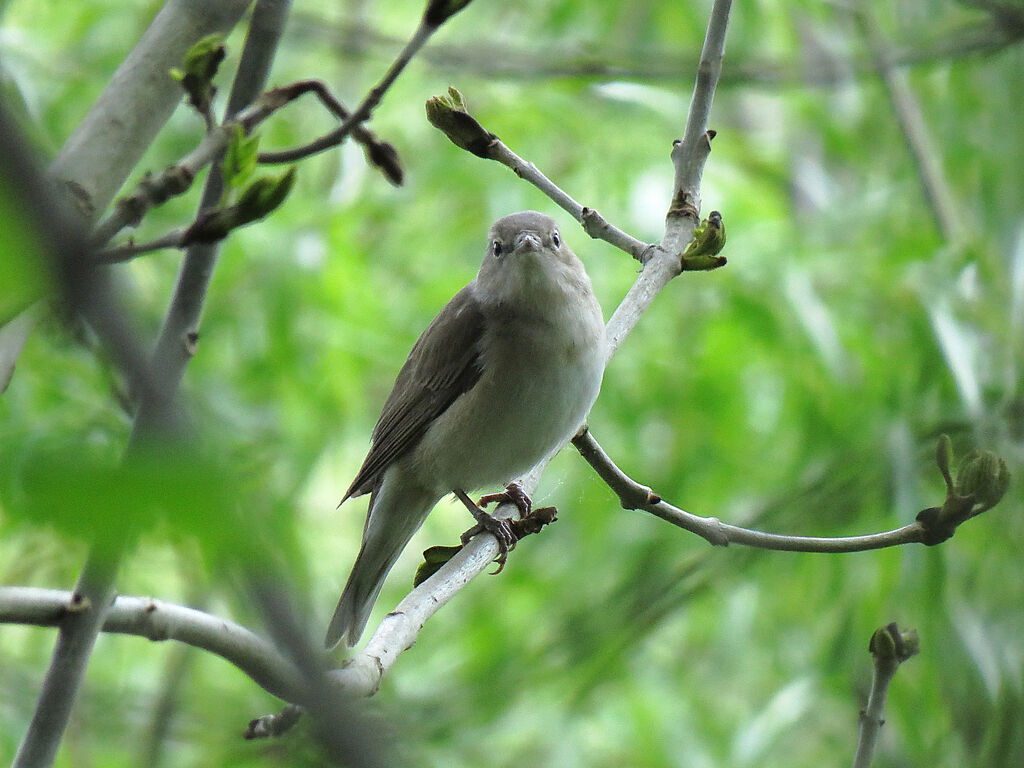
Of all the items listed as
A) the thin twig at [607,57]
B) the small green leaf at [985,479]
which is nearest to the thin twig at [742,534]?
the small green leaf at [985,479]

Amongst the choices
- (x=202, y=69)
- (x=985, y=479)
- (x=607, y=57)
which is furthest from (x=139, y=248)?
(x=607, y=57)

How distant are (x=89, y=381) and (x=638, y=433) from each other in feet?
7.09

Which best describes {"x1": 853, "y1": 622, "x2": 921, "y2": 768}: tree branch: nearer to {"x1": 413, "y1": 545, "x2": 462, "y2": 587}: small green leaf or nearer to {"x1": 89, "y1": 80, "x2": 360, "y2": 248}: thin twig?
{"x1": 413, "y1": 545, "x2": 462, "y2": 587}: small green leaf

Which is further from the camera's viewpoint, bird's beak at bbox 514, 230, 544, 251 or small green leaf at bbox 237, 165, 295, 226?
bird's beak at bbox 514, 230, 544, 251

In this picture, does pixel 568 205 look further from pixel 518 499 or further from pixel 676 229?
pixel 518 499

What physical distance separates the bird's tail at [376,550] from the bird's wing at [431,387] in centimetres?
10

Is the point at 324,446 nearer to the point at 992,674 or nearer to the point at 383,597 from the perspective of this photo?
the point at 383,597

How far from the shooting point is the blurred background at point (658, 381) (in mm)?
3316

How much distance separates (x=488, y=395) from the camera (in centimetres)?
328

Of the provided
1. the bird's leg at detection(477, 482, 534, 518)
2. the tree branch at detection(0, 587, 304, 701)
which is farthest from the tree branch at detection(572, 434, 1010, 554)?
the bird's leg at detection(477, 482, 534, 518)

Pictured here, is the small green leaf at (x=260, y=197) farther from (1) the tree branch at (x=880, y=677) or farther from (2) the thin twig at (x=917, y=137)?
(2) the thin twig at (x=917, y=137)

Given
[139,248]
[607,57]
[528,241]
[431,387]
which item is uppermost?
[607,57]

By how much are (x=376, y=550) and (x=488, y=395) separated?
667mm

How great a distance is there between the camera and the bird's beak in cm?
334
